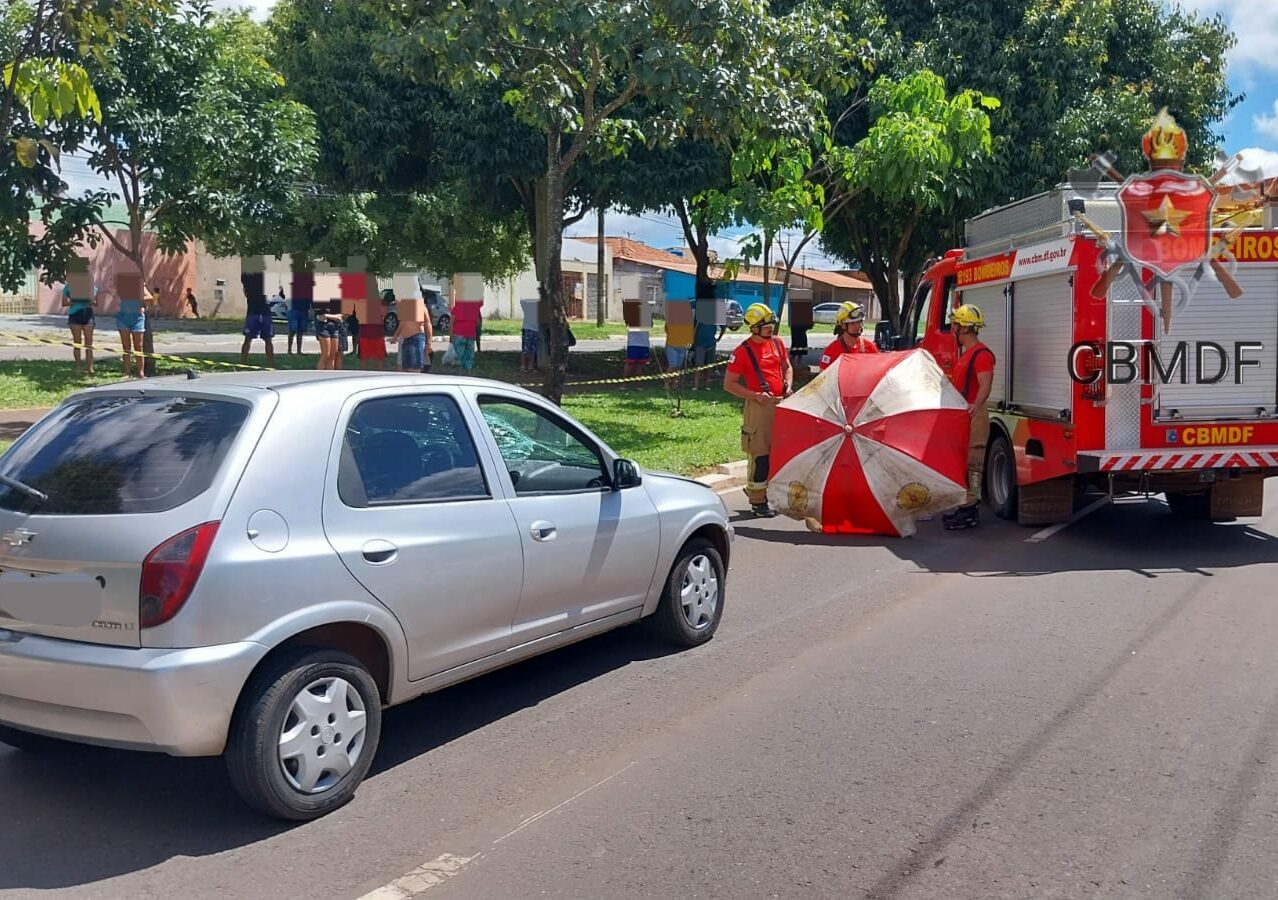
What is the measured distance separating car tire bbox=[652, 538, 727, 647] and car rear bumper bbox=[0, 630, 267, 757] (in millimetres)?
2661

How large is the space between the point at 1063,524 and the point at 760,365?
2.97 m

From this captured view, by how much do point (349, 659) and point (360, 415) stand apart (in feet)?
3.19

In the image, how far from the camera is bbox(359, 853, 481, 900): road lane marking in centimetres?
376

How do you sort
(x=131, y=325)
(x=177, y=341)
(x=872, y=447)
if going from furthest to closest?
1. (x=177, y=341)
2. (x=131, y=325)
3. (x=872, y=447)

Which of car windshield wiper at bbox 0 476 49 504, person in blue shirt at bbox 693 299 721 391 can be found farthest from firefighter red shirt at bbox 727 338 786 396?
person in blue shirt at bbox 693 299 721 391

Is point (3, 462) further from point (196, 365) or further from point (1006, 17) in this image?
point (1006, 17)

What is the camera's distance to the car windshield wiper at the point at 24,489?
4.32 metres

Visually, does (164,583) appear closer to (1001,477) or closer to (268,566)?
(268,566)

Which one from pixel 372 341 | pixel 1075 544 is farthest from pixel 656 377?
pixel 1075 544

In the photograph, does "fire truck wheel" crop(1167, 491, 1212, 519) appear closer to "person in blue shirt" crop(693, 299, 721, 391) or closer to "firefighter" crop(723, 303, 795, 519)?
"firefighter" crop(723, 303, 795, 519)

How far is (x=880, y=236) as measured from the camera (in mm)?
27281

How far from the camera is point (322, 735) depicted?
431 cm

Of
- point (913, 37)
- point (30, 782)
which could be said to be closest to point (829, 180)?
point (913, 37)

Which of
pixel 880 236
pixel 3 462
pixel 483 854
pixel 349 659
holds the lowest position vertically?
pixel 483 854
